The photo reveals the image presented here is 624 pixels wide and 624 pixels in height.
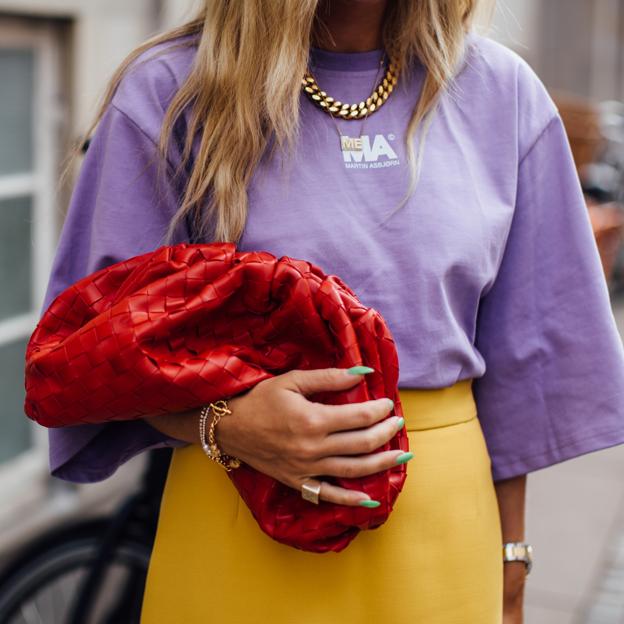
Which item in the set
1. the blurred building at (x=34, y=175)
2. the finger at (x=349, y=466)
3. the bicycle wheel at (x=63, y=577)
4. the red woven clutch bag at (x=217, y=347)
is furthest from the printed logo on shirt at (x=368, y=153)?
the blurred building at (x=34, y=175)

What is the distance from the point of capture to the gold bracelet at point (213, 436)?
1.56 meters

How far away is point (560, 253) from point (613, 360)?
0.66 feet

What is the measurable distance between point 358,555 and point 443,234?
0.50 meters

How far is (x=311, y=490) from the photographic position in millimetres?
1501

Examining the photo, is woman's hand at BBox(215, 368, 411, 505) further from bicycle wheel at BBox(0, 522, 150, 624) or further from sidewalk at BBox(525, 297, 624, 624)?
sidewalk at BBox(525, 297, 624, 624)

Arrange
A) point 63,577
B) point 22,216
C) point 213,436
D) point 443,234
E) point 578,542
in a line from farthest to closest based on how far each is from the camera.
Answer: point 578,542, point 22,216, point 63,577, point 443,234, point 213,436

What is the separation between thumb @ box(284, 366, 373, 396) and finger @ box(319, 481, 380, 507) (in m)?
0.13

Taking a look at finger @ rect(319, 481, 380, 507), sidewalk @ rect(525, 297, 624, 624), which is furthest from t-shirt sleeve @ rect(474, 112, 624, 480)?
sidewalk @ rect(525, 297, 624, 624)

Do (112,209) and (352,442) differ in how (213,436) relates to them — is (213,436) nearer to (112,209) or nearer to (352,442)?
(352,442)

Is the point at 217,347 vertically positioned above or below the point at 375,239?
below

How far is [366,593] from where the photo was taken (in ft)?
5.47

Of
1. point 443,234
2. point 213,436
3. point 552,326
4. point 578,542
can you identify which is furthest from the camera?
point 578,542

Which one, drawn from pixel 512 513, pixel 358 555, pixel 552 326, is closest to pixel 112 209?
pixel 358 555

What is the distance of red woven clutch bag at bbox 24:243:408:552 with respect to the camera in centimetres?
148
